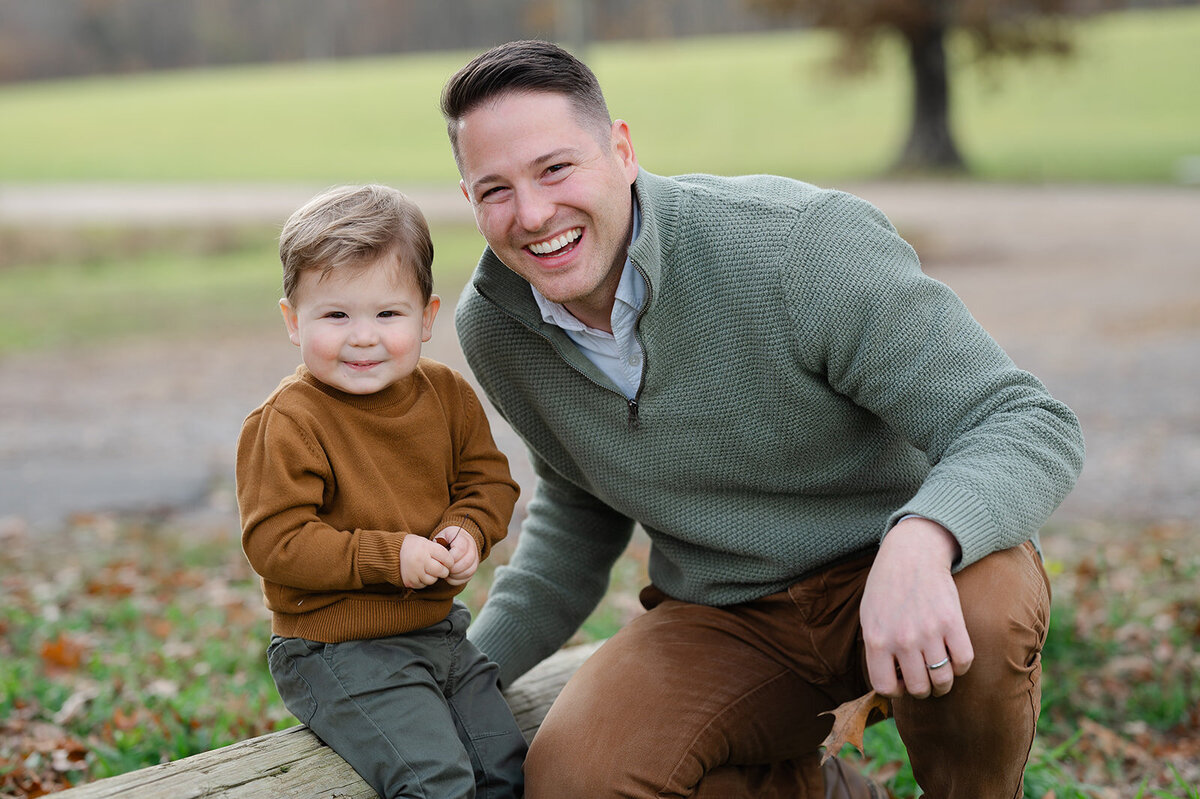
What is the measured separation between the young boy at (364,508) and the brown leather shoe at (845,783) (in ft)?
2.97

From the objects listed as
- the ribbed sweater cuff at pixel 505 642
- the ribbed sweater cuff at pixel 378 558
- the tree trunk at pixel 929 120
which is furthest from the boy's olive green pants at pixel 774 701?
the tree trunk at pixel 929 120

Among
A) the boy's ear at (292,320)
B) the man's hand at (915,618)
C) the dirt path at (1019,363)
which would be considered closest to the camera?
the man's hand at (915,618)

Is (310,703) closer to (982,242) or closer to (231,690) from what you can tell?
(231,690)

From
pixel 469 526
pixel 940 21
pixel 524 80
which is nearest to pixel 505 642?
pixel 469 526

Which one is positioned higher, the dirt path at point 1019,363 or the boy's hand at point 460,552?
the boy's hand at point 460,552

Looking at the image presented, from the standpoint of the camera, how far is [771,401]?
2.60 m

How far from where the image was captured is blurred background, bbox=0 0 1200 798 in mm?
3932

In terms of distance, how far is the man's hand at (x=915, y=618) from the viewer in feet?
7.02

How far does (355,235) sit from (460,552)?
0.64 metres

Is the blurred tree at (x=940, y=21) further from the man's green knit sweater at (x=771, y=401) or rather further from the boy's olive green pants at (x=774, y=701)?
Answer: the boy's olive green pants at (x=774, y=701)

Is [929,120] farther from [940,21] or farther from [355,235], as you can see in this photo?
[355,235]

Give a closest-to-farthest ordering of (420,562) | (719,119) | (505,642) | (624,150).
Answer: (420,562) < (624,150) < (505,642) < (719,119)

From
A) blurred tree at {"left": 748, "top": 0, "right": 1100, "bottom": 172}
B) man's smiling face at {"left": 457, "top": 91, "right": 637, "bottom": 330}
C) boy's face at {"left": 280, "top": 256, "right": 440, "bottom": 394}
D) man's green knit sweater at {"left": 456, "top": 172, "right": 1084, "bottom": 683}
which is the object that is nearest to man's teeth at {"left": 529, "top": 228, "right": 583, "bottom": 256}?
man's smiling face at {"left": 457, "top": 91, "right": 637, "bottom": 330}

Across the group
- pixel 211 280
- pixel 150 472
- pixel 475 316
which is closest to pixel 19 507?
pixel 150 472
